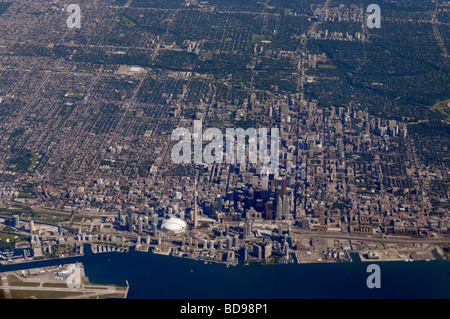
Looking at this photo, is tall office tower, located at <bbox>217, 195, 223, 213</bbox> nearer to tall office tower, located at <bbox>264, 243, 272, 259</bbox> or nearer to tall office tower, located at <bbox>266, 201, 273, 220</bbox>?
tall office tower, located at <bbox>266, 201, 273, 220</bbox>

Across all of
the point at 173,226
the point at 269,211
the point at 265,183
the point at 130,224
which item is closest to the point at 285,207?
the point at 269,211

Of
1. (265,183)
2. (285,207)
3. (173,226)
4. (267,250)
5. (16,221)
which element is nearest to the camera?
(267,250)

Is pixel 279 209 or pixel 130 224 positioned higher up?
pixel 279 209

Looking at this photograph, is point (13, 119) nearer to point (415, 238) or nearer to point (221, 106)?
point (221, 106)

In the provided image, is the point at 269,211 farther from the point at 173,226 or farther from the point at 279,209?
the point at 173,226

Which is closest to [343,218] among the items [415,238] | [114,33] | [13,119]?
[415,238]

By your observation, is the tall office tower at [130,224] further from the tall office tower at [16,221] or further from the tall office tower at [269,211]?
the tall office tower at [269,211]

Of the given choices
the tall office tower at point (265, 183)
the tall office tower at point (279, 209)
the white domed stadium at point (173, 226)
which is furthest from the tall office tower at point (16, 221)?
the tall office tower at point (279, 209)

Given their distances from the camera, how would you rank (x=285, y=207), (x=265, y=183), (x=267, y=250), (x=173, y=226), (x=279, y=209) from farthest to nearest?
(x=265, y=183) < (x=285, y=207) < (x=279, y=209) < (x=173, y=226) < (x=267, y=250)
